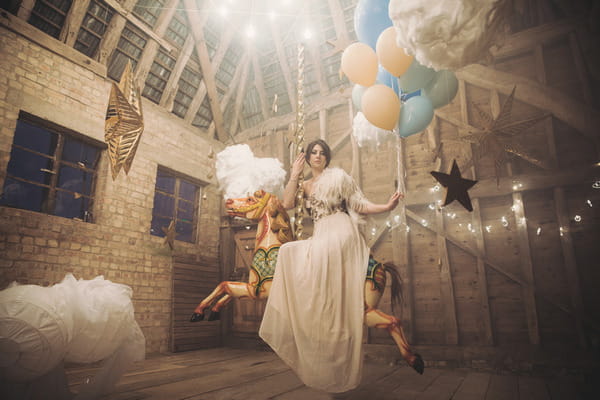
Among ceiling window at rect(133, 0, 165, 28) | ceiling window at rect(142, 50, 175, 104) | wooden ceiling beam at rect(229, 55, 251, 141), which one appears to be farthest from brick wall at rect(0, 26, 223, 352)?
ceiling window at rect(133, 0, 165, 28)

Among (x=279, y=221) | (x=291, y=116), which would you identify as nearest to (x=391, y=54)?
(x=279, y=221)

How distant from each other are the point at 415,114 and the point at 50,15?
4.53 meters

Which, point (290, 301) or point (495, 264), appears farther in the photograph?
point (495, 264)

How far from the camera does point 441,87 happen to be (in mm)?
2957

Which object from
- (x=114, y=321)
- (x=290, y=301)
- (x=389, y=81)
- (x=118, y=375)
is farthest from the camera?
(x=389, y=81)

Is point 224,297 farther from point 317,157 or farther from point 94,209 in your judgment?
point 94,209

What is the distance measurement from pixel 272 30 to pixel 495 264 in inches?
197

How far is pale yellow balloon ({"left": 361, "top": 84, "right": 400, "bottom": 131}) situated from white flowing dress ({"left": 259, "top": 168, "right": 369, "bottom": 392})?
2.43 ft

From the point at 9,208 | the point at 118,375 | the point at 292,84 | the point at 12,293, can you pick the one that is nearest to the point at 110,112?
the point at 9,208

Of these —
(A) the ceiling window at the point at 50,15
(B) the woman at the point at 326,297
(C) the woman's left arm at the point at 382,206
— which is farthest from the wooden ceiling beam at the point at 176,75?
(C) the woman's left arm at the point at 382,206

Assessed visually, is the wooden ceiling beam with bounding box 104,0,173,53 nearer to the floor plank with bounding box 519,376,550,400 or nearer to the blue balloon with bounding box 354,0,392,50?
the blue balloon with bounding box 354,0,392,50

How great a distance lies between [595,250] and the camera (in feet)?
11.6

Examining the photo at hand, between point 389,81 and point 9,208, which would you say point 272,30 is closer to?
point 389,81

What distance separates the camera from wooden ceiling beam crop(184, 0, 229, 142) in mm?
5549
